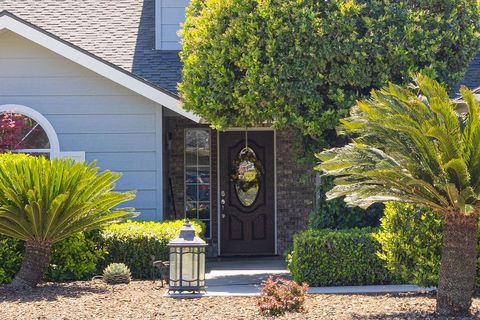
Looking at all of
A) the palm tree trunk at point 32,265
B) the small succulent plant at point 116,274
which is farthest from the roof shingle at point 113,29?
the palm tree trunk at point 32,265

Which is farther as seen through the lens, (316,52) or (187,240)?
(316,52)

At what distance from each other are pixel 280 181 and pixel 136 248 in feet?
14.4

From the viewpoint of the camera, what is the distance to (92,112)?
1421 cm

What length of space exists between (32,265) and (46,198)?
960 mm

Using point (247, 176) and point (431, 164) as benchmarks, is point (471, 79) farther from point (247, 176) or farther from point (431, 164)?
point (431, 164)

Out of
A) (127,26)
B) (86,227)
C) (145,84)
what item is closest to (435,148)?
(86,227)

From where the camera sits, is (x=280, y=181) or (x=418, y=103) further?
(x=280, y=181)

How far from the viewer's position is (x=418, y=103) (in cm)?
837

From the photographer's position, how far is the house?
46.4 ft

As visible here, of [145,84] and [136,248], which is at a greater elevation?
[145,84]

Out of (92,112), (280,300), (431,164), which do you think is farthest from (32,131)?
(431,164)

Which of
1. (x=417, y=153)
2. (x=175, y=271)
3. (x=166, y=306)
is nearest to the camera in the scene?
(x=417, y=153)

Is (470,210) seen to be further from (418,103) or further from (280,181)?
(280,181)

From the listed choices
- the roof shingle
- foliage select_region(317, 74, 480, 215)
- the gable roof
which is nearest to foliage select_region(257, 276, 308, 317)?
foliage select_region(317, 74, 480, 215)
